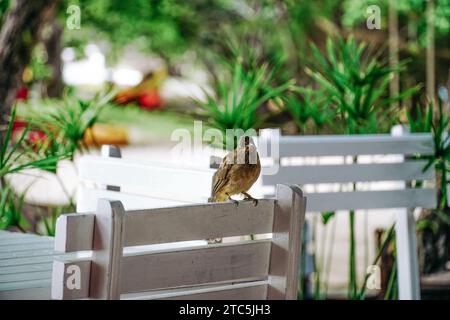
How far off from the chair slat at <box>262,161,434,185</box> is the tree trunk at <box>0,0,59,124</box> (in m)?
2.12

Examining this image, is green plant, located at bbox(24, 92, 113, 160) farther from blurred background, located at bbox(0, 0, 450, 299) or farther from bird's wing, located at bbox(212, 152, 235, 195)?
bird's wing, located at bbox(212, 152, 235, 195)

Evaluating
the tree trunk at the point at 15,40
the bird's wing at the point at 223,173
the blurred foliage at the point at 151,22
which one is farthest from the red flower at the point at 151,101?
the bird's wing at the point at 223,173

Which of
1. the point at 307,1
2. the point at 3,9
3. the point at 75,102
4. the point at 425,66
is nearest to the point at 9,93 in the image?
the point at 3,9

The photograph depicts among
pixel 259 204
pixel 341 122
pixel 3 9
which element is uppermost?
pixel 3 9

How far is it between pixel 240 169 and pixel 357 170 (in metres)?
1.45

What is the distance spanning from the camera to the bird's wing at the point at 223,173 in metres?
2.42

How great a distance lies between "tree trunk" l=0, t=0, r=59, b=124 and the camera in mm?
5211

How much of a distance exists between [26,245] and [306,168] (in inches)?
53.5

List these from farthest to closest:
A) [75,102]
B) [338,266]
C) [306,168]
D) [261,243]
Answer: [338,266] < [75,102] < [306,168] < [261,243]

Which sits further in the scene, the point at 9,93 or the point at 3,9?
the point at 3,9

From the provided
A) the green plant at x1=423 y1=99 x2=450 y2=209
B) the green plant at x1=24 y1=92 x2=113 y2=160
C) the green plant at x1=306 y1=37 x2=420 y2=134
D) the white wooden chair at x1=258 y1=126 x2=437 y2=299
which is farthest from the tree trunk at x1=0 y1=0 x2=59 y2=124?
the green plant at x1=423 y1=99 x2=450 y2=209

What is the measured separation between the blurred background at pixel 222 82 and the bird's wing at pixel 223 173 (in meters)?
0.48

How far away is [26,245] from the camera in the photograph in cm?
261
